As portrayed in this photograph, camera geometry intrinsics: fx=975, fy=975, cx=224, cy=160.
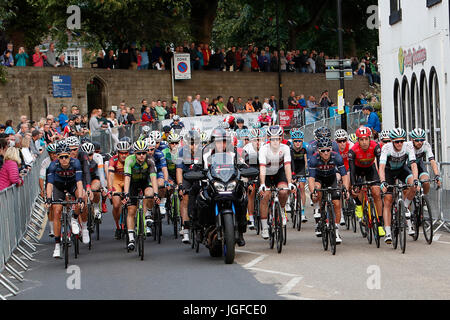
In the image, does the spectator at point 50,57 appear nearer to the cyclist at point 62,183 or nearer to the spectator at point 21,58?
the spectator at point 21,58

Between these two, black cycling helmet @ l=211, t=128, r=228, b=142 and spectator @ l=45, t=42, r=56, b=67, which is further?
spectator @ l=45, t=42, r=56, b=67

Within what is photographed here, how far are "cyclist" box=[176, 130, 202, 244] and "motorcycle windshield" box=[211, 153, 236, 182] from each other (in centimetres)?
95

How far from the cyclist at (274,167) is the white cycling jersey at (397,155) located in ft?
5.10

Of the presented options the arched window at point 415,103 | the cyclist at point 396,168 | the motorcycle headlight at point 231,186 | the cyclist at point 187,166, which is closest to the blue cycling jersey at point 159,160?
the cyclist at point 187,166

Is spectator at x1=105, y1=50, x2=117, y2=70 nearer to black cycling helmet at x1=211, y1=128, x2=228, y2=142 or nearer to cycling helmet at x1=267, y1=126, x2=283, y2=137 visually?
cycling helmet at x1=267, y1=126, x2=283, y2=137

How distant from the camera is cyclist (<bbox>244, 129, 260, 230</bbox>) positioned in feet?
57.7

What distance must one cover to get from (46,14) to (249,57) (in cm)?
995

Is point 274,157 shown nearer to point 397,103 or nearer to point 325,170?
point 325,170

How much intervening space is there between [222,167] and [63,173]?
9.34 ft

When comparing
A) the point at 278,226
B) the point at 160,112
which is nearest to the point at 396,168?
the point at 278,226

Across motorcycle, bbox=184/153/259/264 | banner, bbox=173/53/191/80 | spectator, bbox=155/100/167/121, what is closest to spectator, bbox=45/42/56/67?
banner, bbox=173/53/191/80

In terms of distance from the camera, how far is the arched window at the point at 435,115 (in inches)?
981

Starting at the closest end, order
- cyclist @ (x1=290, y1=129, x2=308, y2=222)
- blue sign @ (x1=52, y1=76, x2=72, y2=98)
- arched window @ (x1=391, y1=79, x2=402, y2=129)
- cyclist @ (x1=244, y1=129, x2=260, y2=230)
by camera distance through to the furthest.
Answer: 1. cyclist @ (x1=244, y1=129, x2=260, y2=230)
2. cyclist @ (x1=290, y1=129, x2=308, y2=222)
3. arched window @ (x1=391, y1=79, x2=402, y2=129)
4. blue sign @ (x1=52, y1=76, x2=72, y2=98)

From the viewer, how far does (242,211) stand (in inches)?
543
